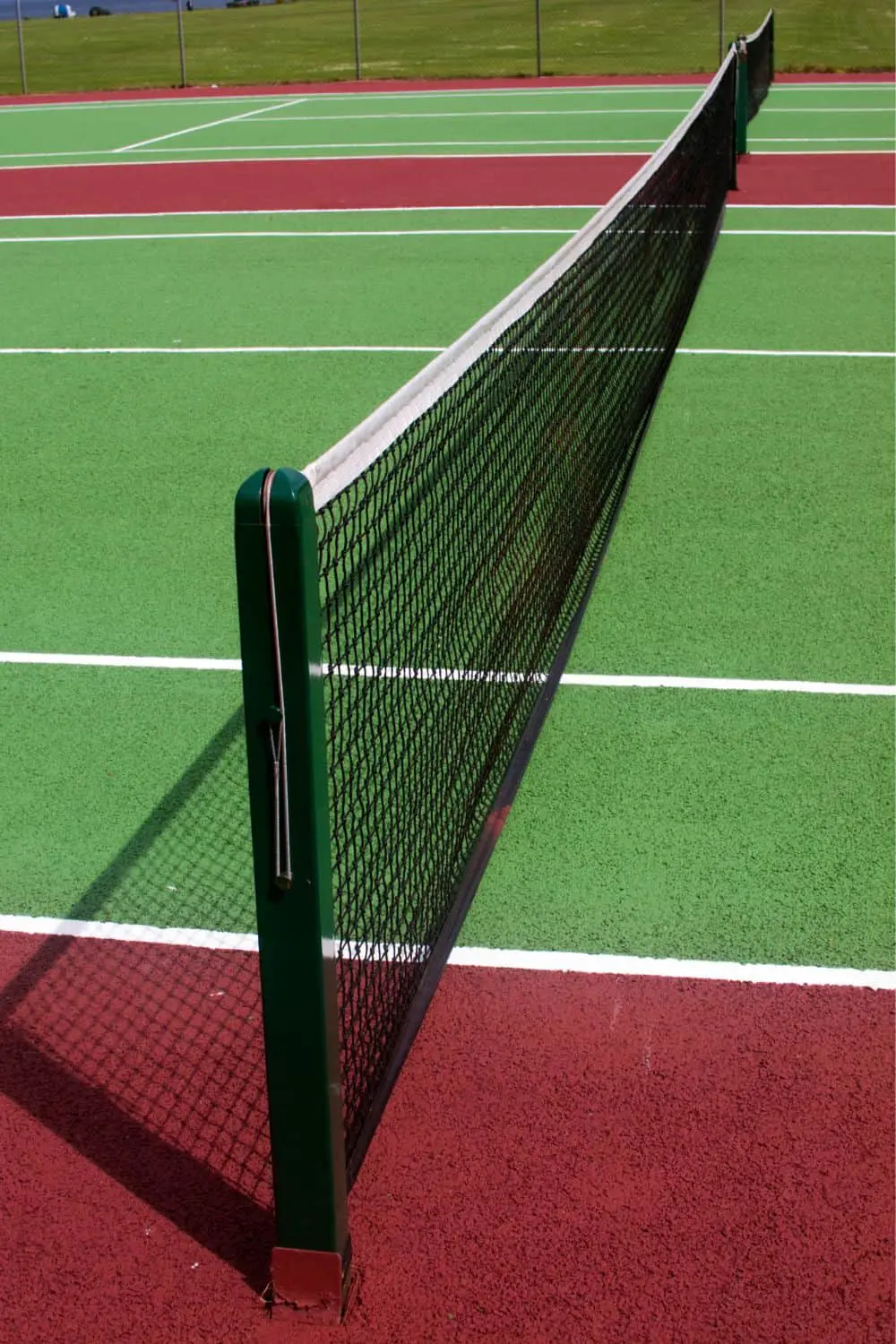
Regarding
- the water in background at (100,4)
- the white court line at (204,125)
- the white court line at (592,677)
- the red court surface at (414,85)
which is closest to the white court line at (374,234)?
the white court line at (204,125)

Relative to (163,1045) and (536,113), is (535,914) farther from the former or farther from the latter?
(536,113)

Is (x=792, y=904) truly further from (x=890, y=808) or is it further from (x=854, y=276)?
(x=854, y=276)

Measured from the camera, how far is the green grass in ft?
124

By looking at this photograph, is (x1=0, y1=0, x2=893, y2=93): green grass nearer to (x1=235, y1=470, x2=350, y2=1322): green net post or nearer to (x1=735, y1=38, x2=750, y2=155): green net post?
(x1=735, y1=38, x2=750, y2=155): green net post

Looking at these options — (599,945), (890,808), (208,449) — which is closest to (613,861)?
(599,945)

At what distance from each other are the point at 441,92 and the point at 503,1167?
29946mm

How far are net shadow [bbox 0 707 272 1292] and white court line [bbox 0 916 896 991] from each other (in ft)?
0.11

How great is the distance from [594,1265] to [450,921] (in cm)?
127

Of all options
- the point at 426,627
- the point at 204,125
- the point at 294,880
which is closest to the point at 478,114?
the point at 204,125

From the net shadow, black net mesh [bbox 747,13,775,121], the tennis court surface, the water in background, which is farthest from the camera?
the water in background

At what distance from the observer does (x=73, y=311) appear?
13.1 metres

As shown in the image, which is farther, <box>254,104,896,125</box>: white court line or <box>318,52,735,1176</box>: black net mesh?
<box>254,104,896,125</box>: white court line

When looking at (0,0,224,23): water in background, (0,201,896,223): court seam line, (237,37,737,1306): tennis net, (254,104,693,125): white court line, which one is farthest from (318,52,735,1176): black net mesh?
(0,0,224,23): water in background

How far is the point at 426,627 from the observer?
5453 mm
